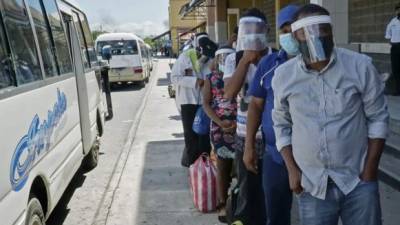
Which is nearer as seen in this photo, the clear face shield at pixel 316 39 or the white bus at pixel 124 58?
the clear face shield at pixel 316 39

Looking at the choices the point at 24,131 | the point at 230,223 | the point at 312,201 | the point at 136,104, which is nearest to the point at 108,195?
the point at 230,223

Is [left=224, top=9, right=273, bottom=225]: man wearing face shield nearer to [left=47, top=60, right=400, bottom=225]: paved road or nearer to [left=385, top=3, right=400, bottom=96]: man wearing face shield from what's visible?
[left=47, top=60, right=400, bottom=225]: paved road

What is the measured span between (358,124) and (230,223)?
2165 millimetres

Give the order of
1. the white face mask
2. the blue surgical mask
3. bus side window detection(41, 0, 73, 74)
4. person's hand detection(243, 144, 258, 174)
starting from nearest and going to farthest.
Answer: the blue surgical mask → person's hand detection(243, 144, 258, 174) → the white face mask → bus side window detection(41, 0, 73, 74)

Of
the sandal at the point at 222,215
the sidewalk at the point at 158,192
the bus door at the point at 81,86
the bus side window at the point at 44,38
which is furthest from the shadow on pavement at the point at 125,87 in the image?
the sandal at the point at 222,215

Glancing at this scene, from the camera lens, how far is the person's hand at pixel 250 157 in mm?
3407

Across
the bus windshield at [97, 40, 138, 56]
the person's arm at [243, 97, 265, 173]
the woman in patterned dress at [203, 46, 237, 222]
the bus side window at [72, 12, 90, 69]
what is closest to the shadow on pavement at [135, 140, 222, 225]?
the woman in patterned dress at [203, 46, 237, 222]

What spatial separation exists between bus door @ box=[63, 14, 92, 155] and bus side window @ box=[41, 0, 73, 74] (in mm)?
340

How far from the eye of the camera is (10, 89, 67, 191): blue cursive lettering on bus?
3160 mm

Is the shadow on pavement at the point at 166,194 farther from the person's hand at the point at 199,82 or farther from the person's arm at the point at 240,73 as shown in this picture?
the person's arm at the point at 240,73

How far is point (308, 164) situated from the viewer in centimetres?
248

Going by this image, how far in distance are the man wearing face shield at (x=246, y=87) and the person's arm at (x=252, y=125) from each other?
20cm

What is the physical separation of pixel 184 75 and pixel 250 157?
2.64 metres

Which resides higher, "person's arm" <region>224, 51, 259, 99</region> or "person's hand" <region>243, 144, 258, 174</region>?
"person's arm" <region>224, 51, 259, 99</region>
